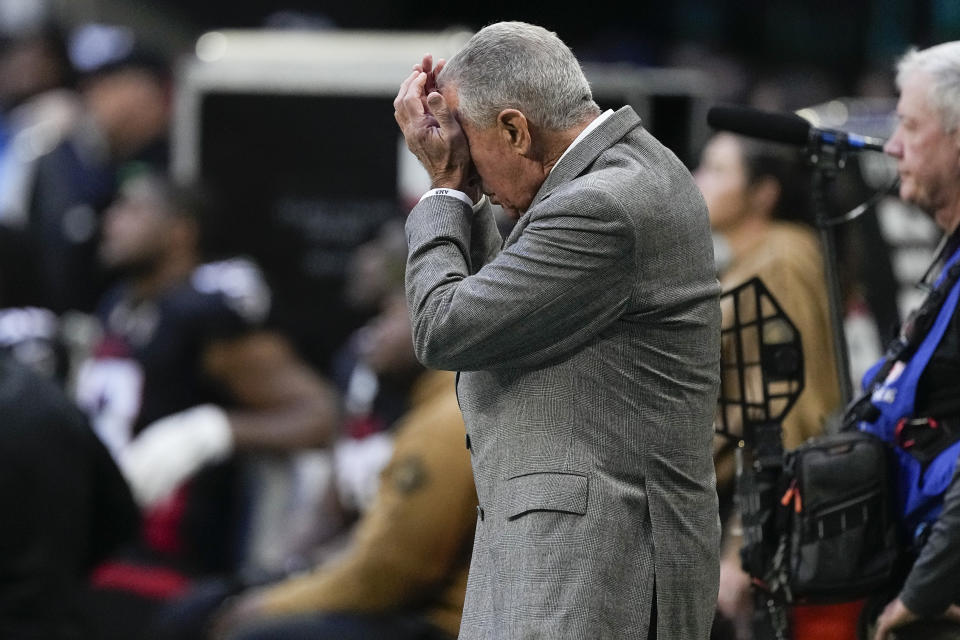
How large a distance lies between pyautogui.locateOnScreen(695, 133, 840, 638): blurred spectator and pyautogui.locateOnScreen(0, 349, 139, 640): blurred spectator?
5.40 ft

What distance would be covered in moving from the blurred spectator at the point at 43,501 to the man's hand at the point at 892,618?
2.16m

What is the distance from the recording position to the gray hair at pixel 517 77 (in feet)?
8.95

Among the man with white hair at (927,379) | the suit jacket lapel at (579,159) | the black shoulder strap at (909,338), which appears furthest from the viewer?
the black shoulder strap at (909,338)

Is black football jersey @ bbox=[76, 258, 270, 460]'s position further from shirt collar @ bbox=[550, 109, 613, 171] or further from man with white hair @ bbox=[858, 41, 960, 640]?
shirt collar @ bbox=[550, 109, 613, 171]

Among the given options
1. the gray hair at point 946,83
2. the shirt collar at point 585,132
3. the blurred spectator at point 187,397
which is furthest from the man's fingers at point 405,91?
the blurred spectator at point 187,397

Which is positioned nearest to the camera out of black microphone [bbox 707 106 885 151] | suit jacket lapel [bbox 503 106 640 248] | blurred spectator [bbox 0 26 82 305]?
suit jacket lapel [bbox 503 106 640 248]

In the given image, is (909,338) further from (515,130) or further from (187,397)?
(187,397)

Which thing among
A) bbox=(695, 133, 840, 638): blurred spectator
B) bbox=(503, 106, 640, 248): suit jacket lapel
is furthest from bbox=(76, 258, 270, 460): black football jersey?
bbox=(503, 106, 640, 248): suit jacket lapel

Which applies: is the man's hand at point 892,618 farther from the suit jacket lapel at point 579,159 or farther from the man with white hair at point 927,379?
the suit jacket lapel at point 579,159

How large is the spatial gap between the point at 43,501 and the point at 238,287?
7.48ft

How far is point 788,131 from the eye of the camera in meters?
3.48

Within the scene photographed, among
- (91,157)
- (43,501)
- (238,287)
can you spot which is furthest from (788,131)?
(91,157)

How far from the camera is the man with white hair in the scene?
122 inches

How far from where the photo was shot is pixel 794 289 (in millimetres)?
4258
